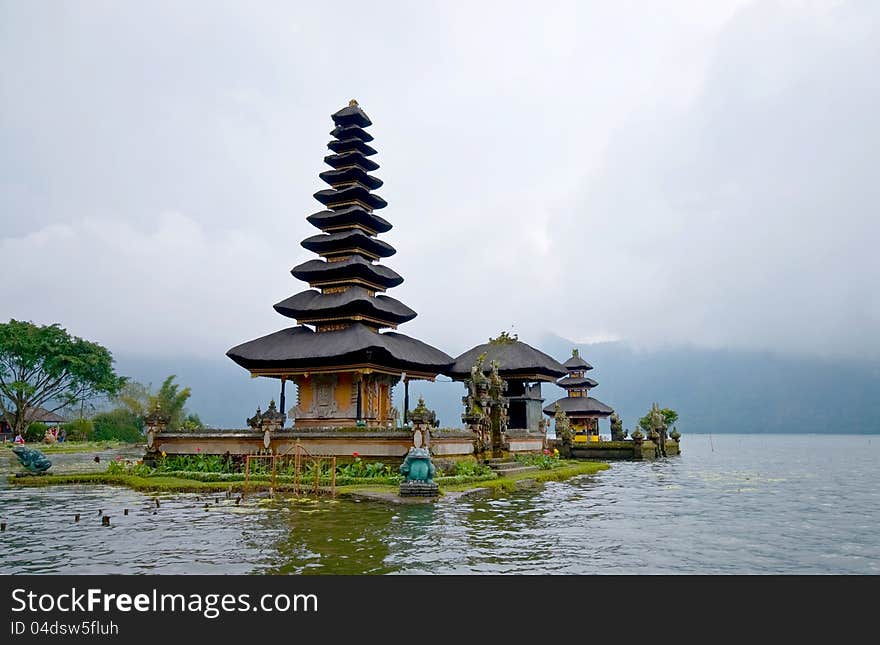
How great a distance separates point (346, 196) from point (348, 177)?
1428mm

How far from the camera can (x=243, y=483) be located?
24141mm

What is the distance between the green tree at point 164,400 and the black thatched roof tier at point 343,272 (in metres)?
22.4

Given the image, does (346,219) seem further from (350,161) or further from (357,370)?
(357,370)

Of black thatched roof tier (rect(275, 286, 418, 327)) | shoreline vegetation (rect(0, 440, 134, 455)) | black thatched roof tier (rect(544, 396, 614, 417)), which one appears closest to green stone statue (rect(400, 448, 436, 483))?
black thatched roof tier (rect(275, 286, 418, 327))

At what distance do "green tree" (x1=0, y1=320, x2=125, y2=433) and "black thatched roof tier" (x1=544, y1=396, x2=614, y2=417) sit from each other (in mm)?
48868

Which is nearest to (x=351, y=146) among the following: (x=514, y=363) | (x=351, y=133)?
(x=351, y=133)

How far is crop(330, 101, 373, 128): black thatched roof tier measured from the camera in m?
42.1

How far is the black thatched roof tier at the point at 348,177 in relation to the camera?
135 feet

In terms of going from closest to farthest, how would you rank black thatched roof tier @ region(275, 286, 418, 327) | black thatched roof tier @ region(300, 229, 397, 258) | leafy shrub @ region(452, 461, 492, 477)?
leafy shrub @ region(452, 461, 492, 477)
black thatched roof tier @ region(275, 286, 418, 327)
black thatched roof tier @ region(300, 229, 397, 258)

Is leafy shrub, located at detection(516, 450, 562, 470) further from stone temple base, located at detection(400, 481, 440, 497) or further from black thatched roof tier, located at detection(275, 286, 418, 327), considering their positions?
stone temple base, located at detection(400, 481, 440, 497)

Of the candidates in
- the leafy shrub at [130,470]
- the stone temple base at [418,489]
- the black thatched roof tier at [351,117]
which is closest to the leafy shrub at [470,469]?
the stone temple base at [418,489]
